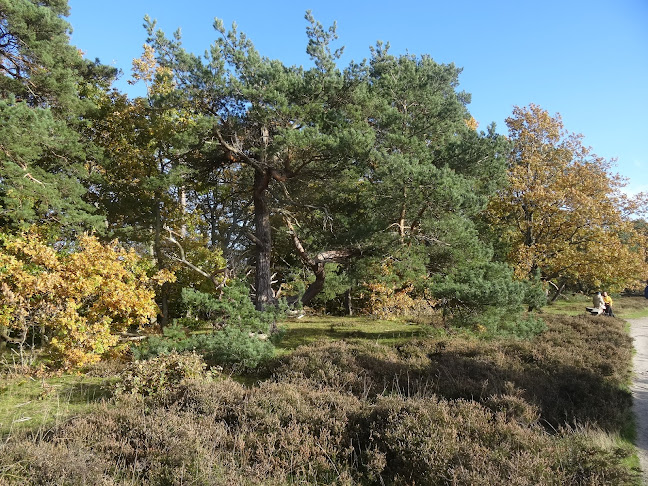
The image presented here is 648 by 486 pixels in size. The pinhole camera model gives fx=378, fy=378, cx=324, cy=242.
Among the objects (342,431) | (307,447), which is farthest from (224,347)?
(307,447)

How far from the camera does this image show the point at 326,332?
1553 cm

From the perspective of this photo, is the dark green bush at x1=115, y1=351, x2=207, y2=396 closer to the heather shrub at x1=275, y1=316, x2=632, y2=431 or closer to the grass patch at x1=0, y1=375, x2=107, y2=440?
the grass patch at x1=0, y1=375, x2=107, y2=440

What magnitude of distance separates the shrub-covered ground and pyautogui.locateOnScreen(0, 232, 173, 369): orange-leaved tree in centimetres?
201

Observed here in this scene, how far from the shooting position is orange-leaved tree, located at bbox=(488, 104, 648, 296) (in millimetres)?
17859

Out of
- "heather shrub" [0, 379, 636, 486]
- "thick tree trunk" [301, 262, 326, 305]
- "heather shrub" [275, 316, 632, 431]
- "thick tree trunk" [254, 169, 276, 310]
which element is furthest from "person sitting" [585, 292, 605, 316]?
"heather shrub" [0, 379, 636, 486]

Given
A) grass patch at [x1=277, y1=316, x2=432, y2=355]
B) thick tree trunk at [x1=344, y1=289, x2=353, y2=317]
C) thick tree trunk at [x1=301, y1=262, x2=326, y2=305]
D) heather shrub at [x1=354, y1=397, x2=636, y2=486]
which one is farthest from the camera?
thick tree trunk at [x1=344, y1=289, x2=353, y2=317]

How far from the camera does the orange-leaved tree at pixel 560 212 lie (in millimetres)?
17859

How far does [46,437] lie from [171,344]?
377 cm

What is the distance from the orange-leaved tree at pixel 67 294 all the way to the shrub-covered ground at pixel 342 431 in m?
2.01

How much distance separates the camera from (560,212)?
18891 mm

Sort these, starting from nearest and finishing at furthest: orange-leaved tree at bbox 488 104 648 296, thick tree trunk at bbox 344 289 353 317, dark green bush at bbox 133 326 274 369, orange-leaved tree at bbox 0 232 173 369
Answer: orange-leaved tree at bbox 0 232 173 369 < dark green bush at bbox 133 326 274 369 < orange-leaved tree at bbox 488 104 648 296 < thick tree trunk at bbox 344 289 353 317

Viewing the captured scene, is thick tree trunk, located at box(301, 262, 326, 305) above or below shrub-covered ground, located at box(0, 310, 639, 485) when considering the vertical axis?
above

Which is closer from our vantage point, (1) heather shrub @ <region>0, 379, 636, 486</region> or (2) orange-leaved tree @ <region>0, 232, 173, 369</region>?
(1) heather shrub @ <region>0, 379, 636, 486</region>

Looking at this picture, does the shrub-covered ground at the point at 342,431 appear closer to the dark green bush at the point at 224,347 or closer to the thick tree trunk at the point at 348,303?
the dark green bush at the point at 224,347
